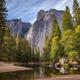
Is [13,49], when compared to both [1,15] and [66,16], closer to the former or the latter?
[66,16]

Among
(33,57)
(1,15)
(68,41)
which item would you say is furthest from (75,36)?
(33,57)

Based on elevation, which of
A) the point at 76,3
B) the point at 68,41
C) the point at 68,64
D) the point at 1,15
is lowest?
the point at 68,64

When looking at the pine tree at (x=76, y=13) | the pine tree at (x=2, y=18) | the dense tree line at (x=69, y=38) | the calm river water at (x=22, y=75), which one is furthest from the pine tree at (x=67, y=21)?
the calm river water at (x=22, y=75)

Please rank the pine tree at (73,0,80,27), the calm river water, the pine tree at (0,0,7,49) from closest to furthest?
1. the calm river water
2. the pine tree at (0,0,7,49)
3. the pine tree at (73,0,80,27)

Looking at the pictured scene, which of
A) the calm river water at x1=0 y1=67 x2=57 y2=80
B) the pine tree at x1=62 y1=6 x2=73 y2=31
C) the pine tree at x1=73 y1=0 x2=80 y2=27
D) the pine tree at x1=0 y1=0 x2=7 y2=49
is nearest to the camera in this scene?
the calm river water at x1=0 y1=67 x2=57 y2=80

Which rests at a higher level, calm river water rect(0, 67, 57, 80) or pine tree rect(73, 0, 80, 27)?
pine tree rect(73, 0, 80, 27)

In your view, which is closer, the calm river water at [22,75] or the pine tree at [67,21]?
the calm river water at [22,75]

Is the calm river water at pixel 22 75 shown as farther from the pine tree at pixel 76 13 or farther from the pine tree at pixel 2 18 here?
the pine tree at pixel 76 13

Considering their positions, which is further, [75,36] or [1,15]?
[75,36]

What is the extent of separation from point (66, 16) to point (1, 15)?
3079 cm

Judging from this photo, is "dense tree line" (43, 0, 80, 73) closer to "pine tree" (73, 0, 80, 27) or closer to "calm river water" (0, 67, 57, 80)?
"pine tree" (73, 0, 80, 27)

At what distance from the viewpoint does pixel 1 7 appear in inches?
2537

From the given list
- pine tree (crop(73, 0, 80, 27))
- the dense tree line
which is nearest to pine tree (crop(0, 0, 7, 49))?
the dense tree line

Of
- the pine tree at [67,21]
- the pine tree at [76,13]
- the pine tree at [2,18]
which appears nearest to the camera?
the pine tree at [2,18]
